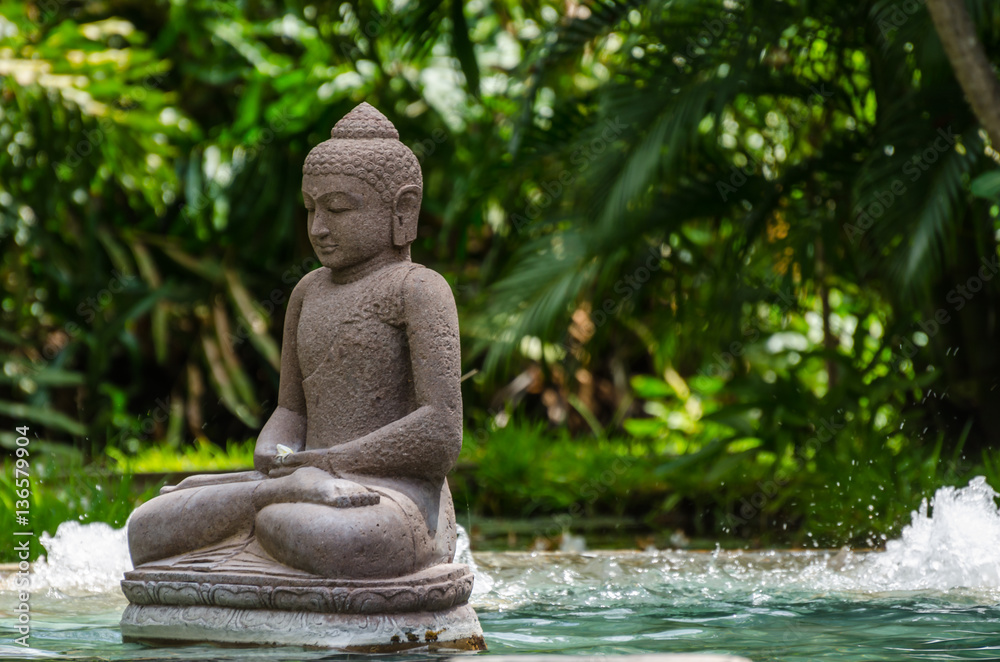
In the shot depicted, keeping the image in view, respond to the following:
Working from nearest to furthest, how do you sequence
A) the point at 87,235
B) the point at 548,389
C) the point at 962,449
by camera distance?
the point at 962,449 → the point at 87,235 → the point at 548,389

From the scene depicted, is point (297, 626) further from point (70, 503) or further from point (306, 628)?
point (70, 503)

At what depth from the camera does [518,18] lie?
11062 mm

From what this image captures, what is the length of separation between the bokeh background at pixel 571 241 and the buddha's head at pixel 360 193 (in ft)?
7.37

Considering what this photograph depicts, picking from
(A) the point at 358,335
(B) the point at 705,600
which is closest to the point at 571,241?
(B) the point at 705,600

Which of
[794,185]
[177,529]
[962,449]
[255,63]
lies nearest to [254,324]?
[255,63]

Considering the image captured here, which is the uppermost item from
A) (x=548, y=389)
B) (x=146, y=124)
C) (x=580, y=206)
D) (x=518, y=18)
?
(x=518, y=18)

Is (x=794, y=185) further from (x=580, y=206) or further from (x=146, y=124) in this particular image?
(x=146, y=124)

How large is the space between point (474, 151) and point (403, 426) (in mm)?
6971

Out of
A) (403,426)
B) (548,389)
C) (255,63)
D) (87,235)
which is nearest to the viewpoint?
(403,426)

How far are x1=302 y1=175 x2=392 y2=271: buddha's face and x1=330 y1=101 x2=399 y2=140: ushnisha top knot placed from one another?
17 centimetres

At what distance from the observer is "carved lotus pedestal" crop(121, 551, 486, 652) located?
3021 mm

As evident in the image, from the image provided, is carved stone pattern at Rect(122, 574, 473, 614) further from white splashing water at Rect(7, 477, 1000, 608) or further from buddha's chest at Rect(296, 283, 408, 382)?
white splashing water at Rect(7, 477, 1000, 608)

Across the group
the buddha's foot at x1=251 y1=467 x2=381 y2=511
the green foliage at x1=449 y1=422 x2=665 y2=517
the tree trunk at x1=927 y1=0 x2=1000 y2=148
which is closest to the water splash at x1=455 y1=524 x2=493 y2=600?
the buddha's foot at x1=251 y1=467 x2=381 y2=511

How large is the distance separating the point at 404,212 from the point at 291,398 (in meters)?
0.70
